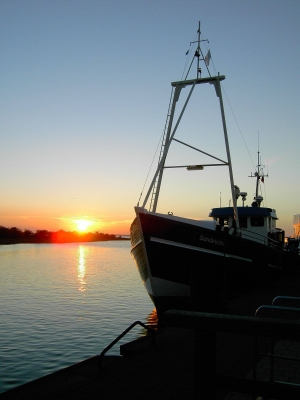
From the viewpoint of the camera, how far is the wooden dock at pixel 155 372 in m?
6.40

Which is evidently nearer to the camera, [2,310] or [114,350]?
[114,350]

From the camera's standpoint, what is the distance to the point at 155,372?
24.3 ft

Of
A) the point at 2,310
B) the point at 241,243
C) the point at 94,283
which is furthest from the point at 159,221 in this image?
the point at 94,283

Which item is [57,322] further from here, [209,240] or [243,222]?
[243,222]

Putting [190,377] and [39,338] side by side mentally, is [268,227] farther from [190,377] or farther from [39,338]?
[190,377]

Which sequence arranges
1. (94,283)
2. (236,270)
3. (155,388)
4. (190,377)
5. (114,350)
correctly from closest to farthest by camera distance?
(155,388)
(190,377)
(114,350)
(236,270)
(94,283)

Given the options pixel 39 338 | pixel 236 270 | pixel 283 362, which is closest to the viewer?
pixel 283 362

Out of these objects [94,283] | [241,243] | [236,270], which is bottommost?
[94,283]

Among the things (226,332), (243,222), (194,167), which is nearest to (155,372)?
(226,332)

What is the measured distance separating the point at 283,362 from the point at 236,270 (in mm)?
9626

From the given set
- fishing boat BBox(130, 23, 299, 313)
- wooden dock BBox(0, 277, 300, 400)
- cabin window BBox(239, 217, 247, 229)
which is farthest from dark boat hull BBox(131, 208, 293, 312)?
wooden dock BBox(0, 277, 300, 400)

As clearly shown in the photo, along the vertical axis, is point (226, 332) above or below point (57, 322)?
above

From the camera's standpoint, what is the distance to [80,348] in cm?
1395

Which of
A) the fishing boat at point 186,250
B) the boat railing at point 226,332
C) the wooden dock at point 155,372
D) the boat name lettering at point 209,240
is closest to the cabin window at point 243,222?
the fishing boat at point 186,250
